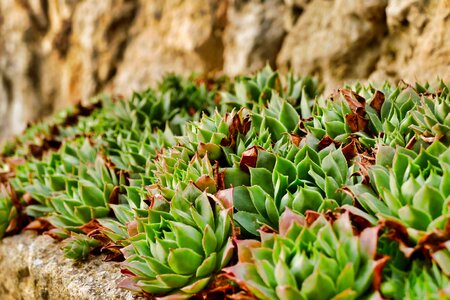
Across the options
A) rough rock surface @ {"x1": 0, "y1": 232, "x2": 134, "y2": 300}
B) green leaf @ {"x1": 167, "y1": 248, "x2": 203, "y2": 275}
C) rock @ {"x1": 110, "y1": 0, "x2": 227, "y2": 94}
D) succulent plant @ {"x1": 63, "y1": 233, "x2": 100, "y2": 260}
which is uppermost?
rock @ {"x1": 110, "y1": 0, "x2": 227, "y2": 94}

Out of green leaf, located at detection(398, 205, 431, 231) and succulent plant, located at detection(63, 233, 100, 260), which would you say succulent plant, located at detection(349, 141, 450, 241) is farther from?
succulent plant, located at detection(63, 233, 100, 260)

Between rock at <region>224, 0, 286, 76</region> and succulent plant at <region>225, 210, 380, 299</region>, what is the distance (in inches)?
144

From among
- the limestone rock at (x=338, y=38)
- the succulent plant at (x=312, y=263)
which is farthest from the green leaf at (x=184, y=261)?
the limestone rock at (x=338, y=38)

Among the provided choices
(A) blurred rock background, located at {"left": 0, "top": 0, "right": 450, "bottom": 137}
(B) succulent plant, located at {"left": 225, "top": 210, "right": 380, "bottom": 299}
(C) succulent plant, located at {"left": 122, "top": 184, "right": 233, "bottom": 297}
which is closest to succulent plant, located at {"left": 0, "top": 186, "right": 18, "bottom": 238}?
(A) blurred rock background, located at {"left": 0, "top": 0, "right": 450, "bottom": 137}

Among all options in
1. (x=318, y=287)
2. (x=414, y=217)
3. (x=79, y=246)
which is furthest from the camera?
(x=79, y=246)

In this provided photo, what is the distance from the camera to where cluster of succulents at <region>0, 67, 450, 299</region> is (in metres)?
1.61

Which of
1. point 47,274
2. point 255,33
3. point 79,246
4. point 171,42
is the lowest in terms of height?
point 47,274

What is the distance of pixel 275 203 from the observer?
2.05 metres

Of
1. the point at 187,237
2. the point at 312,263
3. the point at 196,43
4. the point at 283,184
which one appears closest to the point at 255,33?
the point at 196,43

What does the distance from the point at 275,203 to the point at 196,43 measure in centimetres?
439

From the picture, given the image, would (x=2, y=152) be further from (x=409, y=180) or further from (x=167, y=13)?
(x=409, y=180)

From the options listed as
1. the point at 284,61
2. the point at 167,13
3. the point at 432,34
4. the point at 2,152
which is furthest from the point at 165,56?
the point at 432,34

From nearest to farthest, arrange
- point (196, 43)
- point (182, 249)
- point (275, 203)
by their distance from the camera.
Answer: point (182, 249), point (275, 203), point (196, 43)

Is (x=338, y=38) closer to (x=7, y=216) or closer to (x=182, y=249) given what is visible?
(x=7, y=216)
